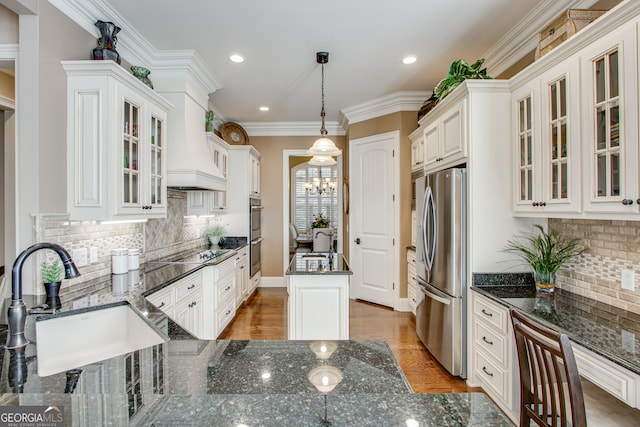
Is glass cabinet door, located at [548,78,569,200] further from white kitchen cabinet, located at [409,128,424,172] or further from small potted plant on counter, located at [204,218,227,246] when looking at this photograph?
small potted plant on counter, located at [204,218,227,246]

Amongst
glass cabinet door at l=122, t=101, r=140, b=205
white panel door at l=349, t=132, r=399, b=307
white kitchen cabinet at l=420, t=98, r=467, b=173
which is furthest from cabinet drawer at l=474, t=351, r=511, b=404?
glass cabinet door at l=122, t=101, r=140, b=205

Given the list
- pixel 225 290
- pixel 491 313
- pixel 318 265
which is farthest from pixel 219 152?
pixel 491 313

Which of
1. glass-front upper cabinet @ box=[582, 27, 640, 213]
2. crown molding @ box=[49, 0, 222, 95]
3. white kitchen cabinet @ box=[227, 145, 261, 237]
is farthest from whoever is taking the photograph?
white kitchen cabinet @ box=[227, 145, 261, 237]

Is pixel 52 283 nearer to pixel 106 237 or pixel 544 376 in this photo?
pixel 106 237

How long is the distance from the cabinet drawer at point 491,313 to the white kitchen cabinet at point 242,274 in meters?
2.95

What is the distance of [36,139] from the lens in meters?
1.92

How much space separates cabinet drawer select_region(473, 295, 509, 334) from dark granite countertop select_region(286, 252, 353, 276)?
99 centimetres

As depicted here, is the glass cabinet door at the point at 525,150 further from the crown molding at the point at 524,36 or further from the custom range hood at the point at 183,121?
the custom range hood at the point at 183,121

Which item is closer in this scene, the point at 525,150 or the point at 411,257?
the point at 525,150

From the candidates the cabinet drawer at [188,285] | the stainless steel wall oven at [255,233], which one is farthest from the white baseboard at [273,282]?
the cabinet drawer at [188,285]

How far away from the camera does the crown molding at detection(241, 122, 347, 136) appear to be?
5.78 metres

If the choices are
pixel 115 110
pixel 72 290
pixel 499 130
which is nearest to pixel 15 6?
pixel 115 110

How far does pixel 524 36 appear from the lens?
8.86ft

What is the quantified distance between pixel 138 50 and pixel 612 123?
361 centimetres
